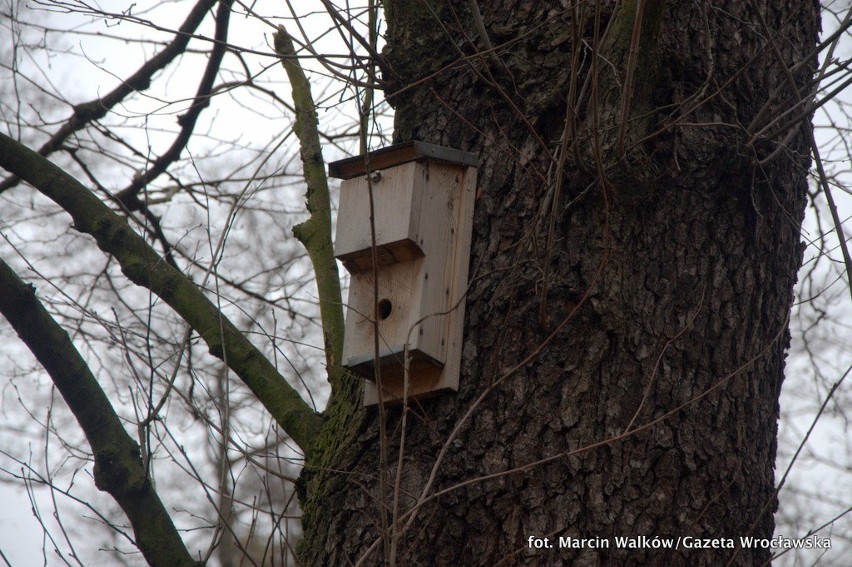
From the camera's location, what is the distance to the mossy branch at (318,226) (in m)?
2.45

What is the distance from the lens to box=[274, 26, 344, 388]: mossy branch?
2.45 m

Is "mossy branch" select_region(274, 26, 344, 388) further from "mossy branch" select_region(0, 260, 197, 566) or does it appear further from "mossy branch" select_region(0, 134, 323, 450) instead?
"mossy branch" select_region(0, 260, 197, 566)

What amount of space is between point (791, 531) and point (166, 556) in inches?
178

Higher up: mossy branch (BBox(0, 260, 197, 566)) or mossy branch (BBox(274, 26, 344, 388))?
mossy branch (BBox(274, 26, 344, 388))

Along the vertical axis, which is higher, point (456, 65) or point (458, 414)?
point (456, 65)

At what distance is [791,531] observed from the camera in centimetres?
542

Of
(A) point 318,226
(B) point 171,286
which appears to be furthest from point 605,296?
(B) point 171,286

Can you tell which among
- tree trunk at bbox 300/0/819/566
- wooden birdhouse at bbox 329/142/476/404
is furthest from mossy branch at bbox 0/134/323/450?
wooden birdhouse at bbox 329/142/476/404

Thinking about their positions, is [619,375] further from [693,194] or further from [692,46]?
→ [692,46]

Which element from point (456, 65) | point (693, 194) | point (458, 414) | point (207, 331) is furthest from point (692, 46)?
point (207, 331)

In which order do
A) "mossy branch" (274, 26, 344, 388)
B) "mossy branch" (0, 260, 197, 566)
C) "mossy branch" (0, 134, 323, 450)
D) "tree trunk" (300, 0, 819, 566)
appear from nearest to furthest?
"tree trunk" (300, 0, 819, 566) < "mossy branch" (0, 260, 197, 566) < "mossy branch" (0, 134, 323, 450) < "mossy branch" (274, 26, 344, 388)

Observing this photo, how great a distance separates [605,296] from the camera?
1.87 metres

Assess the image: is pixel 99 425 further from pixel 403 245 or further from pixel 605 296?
pixel 605 296

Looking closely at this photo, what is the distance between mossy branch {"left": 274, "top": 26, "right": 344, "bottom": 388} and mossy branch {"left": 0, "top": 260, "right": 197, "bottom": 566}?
1.77 feet
